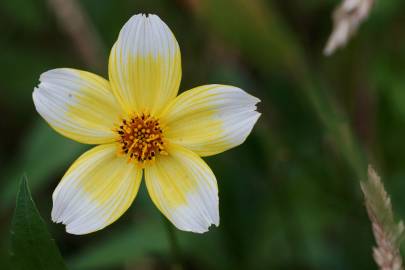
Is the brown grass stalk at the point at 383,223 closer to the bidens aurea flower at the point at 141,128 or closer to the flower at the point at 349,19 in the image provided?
the bidens aurea flower at the point at 141,128

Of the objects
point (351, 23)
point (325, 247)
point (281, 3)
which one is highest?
point (281, 3)

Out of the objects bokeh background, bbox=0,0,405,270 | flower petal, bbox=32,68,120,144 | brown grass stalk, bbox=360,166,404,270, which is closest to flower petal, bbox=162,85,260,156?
flower petal, bbox=32,68,120,144

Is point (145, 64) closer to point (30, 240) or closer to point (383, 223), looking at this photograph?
point (30, 240)

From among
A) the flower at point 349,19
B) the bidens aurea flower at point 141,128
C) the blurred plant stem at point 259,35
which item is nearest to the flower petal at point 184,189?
the bidens aurea flower at point 141,128

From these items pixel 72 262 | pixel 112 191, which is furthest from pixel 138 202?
pixel 112 191

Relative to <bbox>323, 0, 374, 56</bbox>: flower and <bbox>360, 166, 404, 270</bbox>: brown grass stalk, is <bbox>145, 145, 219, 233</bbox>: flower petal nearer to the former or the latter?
<bbox>360, 166, 404, 270</bbox>: brown grass stalk

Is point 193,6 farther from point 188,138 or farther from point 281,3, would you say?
point 188,138
